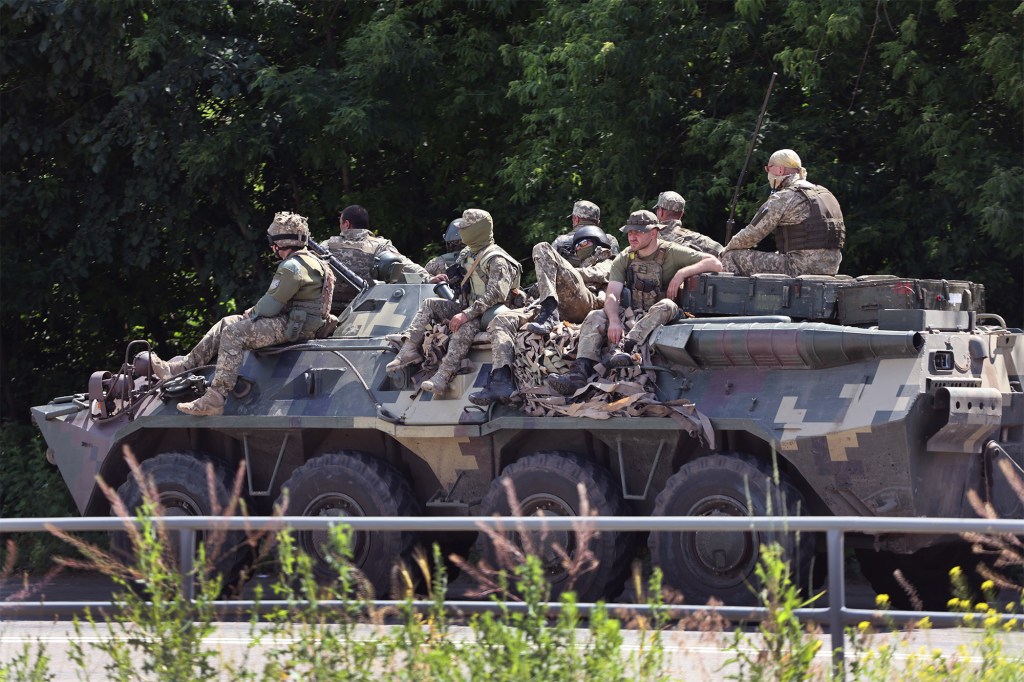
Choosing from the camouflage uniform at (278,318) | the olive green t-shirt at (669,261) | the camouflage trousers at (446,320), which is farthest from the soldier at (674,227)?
the camouflage uniform at (278,318)

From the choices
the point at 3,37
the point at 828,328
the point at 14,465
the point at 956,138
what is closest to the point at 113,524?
the point at 828,328

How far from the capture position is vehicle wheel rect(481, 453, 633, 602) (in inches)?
475

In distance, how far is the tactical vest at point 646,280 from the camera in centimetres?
1290

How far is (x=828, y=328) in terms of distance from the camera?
1165cm

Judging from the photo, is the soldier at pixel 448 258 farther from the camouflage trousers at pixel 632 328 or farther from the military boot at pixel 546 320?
the camouflage trousers at pixel 632 328

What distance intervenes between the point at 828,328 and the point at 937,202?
18.8ft

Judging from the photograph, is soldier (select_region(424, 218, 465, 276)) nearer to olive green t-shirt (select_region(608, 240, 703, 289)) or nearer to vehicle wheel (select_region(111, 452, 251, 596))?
vehicle wheel (select_region(111, 452, 251, 596))

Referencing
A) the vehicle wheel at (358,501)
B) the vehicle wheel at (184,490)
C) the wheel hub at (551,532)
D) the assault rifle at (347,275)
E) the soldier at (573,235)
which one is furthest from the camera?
the assault rifle at (347,275)

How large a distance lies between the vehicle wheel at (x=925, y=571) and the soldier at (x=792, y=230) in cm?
224

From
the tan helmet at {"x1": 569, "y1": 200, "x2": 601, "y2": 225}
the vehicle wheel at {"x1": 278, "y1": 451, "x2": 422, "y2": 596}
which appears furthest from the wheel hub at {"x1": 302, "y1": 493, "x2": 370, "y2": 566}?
the tan helmet at {"x1": 569, "y1": 200, "x2": 601, "y2": 225}

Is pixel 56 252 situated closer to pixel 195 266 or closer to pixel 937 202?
pixel 195 266

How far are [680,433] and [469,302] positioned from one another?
7.09ft

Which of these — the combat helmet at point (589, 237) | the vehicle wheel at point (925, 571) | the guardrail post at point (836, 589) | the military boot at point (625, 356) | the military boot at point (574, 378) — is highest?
the combat helmet at point (589, 237)

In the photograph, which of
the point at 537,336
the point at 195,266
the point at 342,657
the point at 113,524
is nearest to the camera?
the point at 342,657
